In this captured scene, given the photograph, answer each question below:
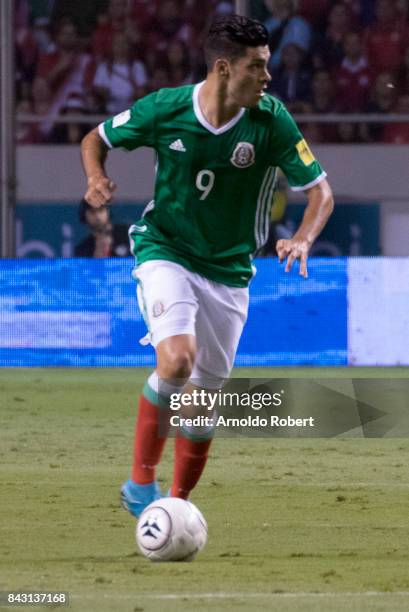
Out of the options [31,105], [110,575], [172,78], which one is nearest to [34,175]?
[31,105]

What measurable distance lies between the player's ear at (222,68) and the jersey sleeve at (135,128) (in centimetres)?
33

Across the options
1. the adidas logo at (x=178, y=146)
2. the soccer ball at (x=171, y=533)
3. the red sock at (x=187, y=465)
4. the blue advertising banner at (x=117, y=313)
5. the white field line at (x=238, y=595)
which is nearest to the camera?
the white field line at (x=238, y=595)

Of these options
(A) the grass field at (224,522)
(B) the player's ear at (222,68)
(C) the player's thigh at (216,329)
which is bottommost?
(A) the grass field at (224,522)

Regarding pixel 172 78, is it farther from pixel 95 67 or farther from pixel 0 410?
pixel 0 410

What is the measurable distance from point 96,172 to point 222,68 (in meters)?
0.63

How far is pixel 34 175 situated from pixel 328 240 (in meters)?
3.36

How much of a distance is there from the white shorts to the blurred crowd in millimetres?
10594

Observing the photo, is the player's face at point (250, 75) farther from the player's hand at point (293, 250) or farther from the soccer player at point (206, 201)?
the player's hand at point (293, 250)

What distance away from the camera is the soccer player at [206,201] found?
17.7 feet

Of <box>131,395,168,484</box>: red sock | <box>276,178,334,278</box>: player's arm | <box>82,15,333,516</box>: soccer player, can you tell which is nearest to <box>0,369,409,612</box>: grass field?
<box>131,395,168,484</box>: red sock

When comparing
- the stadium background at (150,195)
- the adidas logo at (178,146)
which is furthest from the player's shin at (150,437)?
the stadium background at (150,195)

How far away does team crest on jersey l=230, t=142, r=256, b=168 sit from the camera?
5.47 meters

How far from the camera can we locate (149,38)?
54.9 feet

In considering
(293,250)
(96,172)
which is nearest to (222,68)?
(96,172)
